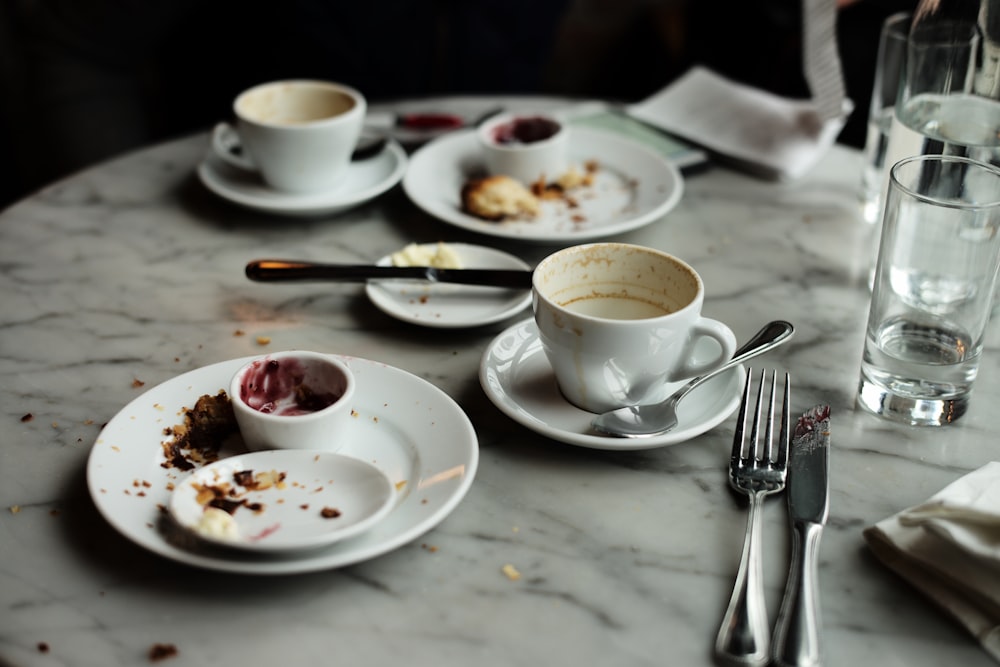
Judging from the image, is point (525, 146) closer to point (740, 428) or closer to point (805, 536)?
point (740, 428)

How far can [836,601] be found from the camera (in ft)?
2.57

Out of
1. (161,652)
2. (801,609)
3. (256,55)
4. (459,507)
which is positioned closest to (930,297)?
(801,609)

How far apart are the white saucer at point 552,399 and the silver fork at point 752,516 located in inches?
1.2

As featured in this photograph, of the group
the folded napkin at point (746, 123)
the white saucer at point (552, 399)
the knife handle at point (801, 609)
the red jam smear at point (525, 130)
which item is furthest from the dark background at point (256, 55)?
the knife handle at point (801, 609)

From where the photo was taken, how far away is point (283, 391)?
0.95m

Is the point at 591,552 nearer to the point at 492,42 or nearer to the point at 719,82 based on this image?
the point at 719,82

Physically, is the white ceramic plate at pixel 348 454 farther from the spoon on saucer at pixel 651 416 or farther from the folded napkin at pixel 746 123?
the folded napkin at pixel 746 123

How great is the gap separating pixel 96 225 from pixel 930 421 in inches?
48.0

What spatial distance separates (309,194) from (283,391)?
25.1 inches

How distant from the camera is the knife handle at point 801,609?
70 centimetres

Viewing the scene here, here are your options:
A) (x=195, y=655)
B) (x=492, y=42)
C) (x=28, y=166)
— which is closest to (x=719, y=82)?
(x=492, y=42)

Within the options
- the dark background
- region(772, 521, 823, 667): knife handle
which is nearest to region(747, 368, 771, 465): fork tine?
region(772, 521, 823, 667): knife handle

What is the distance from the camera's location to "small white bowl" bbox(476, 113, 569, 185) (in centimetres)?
154

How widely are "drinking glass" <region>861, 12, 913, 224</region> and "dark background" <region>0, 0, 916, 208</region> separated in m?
0.98
